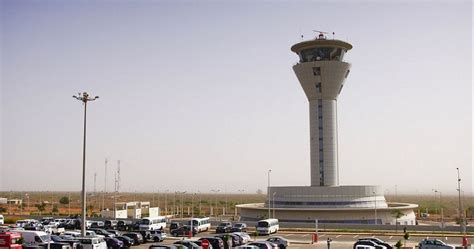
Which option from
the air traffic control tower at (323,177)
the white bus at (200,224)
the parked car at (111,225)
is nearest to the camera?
the white bus at (200,224)

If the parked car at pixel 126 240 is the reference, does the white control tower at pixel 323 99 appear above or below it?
above

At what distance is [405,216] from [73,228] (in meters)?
48.8

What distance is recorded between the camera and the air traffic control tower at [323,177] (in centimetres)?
7812

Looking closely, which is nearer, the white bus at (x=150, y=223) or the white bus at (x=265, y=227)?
the white bus at (x=265, y=227)

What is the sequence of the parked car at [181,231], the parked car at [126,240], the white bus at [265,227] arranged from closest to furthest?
the parked car at [126,240], the parked car at [181,231], the white bus at [265,227]

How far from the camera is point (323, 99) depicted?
3391 inches

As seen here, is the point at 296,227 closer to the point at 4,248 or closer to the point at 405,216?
the point at 405,216

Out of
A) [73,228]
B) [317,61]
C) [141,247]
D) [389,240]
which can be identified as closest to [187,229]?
[141,247]

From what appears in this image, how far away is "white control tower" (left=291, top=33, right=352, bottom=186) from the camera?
85562 millimetres

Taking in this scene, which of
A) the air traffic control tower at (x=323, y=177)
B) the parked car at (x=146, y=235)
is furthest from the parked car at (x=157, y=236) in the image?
the air traffic control tower at (x=323, y=177)

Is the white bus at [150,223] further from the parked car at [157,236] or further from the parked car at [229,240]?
the parked car at [229,240]

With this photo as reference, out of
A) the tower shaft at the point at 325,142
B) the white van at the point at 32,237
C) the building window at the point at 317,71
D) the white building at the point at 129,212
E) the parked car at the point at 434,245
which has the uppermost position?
the building window at the point at 317,71

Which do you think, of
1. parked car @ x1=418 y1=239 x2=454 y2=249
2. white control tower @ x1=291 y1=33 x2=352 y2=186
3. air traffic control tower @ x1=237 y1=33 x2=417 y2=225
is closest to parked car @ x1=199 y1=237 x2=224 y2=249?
parked car @ x1=418 y1=239 x2=454 y2=249

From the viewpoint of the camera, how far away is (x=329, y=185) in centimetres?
8462
